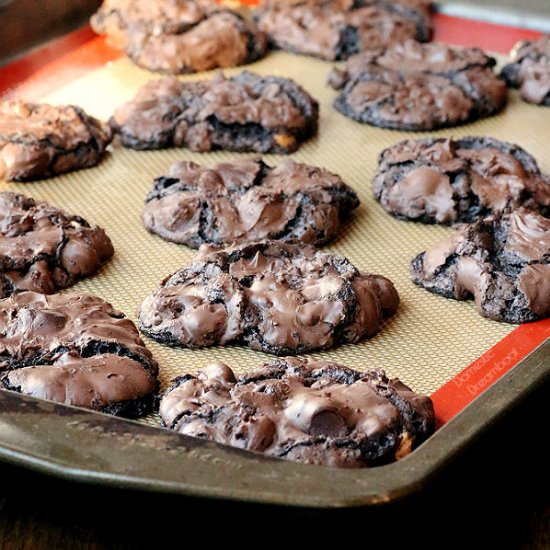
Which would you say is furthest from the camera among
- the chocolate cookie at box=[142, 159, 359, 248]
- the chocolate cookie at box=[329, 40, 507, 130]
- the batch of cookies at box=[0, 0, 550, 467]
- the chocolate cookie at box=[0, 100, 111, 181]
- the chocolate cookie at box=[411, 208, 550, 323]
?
the chocolate cookie at box=[329, 40, 507, 130]

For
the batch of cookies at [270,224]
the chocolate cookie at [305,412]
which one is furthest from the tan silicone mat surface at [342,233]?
the chocolate cookie at [305,412]

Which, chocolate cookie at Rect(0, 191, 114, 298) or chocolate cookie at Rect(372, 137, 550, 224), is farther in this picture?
chocolate cookie at Rect(372, 137, 550, 224)

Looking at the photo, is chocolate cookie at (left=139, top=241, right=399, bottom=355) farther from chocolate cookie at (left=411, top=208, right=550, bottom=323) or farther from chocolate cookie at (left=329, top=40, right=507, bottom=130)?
chocolate cookie at (left=329, top=40, right=507, bottom=130)

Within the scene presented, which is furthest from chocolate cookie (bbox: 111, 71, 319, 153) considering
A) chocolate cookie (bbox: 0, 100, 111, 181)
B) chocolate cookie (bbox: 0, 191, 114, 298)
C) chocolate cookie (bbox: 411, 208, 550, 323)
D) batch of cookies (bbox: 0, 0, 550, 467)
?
chocolate cookie (bbox: 411, 208, 550, 323)

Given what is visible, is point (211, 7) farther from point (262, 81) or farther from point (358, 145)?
point (358, 145)

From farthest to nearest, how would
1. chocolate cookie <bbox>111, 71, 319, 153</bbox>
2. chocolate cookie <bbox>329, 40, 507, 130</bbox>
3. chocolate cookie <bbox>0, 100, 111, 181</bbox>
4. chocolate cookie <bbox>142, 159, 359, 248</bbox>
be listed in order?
chocolate cookie <bbox>329, 40, 507, 130</bbox> < chocolate cookie <bbox>111, 71, 319, 153</bbox> < chocolate cookie <bbox>0, 100, 111, 181</bbox> < chocolate cookie <bbox>142, 159, 359, 248</bbox>

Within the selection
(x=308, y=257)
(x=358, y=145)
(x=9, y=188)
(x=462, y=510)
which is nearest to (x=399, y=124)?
(x=358, y=145)

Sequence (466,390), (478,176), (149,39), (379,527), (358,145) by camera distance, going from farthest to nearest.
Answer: (149,39) < (358,145) < (478,176) < (466,390) < (379,527)

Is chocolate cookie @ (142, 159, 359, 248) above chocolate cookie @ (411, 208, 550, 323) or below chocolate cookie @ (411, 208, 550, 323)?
above
